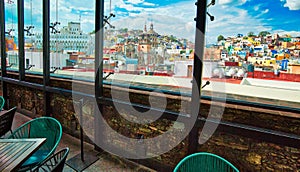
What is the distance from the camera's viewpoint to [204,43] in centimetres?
220

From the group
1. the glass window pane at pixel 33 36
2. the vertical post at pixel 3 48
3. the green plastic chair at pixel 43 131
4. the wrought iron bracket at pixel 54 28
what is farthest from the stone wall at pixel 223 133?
the vertical post at pixel 3 48

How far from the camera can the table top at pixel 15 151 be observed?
4.86 ft

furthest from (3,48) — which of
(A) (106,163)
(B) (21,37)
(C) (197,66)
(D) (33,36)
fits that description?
(C) (197,66)

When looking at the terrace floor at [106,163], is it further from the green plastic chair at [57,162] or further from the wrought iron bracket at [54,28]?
the wrought iron bracket at [54,28]

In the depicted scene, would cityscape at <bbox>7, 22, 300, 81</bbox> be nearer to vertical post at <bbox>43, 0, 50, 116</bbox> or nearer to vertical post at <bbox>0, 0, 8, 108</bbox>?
vertical post at <bbox>43, 0, 50, 116</bbox>

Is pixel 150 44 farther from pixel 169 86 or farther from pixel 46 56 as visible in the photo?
pixel 46 56

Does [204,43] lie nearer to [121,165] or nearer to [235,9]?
Result: [235,9]

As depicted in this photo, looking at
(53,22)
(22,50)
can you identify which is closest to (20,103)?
(22,50)

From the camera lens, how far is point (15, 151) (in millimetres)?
1670

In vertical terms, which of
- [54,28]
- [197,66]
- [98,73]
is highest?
[54,28]

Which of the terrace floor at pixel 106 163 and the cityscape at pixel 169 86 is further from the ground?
the cityscape at pixel 169 86

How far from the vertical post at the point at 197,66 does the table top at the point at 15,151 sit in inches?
64.5

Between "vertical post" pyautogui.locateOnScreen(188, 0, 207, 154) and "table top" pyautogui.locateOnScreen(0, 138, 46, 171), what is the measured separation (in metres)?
1.64

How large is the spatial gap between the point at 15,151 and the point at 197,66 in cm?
201
